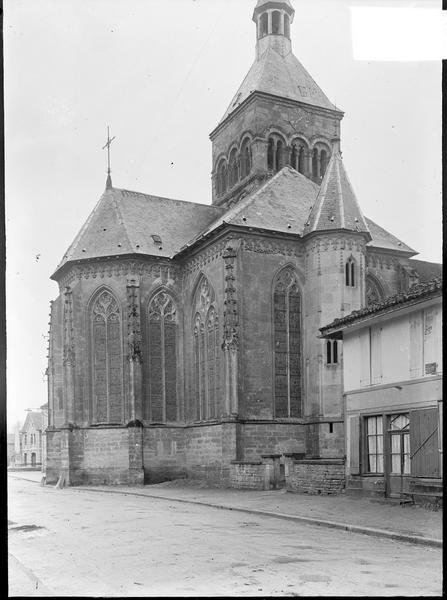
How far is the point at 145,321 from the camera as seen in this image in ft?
117

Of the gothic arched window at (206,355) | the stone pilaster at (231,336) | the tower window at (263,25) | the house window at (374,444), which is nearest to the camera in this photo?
the house window at (374,444)

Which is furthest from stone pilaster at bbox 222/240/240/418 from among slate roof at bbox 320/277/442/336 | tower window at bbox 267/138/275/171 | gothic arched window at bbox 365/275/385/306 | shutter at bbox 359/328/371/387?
tower window at bbox 267/138/275/171

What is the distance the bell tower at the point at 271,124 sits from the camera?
138 feet

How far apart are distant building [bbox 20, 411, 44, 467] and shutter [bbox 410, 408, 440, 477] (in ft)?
177

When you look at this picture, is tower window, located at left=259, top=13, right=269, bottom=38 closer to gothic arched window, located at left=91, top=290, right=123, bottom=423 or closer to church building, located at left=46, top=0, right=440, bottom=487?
church building, located at left=46, top=0, right=440, bottom=487

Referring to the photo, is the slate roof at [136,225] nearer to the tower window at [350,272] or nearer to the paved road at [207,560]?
the tower window at [350,272]

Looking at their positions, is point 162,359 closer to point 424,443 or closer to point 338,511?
point 338,511

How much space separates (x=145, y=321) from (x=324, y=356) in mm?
9488

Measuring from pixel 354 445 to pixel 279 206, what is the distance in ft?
52.6

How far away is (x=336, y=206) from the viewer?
33.0 metres

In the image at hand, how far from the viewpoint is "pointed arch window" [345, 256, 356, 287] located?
31.8 m

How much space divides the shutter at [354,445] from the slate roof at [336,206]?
495 inches

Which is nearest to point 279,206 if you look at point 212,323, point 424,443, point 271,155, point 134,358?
point 212,323

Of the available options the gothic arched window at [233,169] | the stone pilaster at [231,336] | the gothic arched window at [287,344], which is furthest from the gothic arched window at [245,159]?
the stone pilaster at [231,336]
